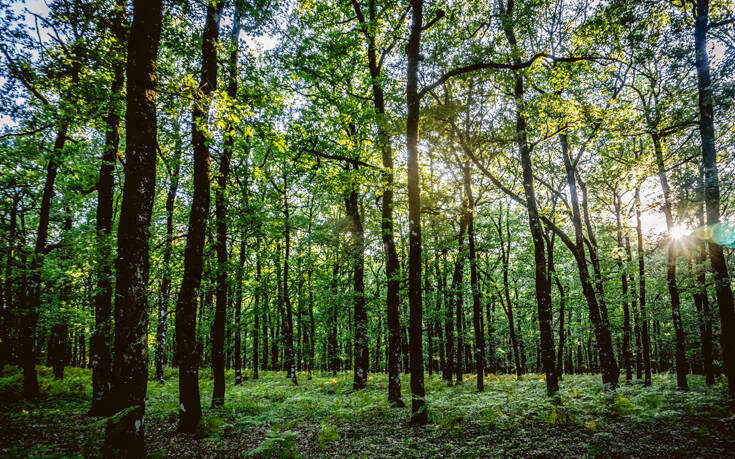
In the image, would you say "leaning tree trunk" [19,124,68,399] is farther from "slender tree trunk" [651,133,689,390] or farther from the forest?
"slender tree trunk" [651,133,689,390]

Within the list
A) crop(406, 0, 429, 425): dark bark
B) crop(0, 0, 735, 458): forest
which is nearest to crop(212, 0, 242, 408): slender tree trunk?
crop(0, 0, 735, 458): forest

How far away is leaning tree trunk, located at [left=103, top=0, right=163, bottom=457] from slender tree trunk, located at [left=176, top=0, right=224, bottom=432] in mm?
2060

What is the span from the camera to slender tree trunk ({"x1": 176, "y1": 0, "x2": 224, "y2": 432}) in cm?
821

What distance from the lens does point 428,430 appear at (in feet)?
25.9

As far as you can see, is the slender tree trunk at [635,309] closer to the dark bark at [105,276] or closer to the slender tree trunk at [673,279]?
the slender tree trunk at [673,279]

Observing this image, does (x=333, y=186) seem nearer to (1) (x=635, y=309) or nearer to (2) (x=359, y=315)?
(2) (x=359, y=315)

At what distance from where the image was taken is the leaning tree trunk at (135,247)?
17.0 ft

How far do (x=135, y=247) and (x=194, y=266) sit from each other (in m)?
3.29

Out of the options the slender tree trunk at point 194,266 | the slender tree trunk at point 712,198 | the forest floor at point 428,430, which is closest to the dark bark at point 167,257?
the slender tree trunk at point 194,266

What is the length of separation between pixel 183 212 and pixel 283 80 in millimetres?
13255

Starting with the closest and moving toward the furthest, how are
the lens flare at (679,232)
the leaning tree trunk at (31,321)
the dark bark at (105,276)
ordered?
the dark bark at (105,276) < the lens flare at (679,232) < the leaning tree trunk at (31,321)

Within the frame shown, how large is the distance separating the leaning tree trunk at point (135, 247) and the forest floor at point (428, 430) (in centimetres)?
53

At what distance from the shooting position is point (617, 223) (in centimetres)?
2098

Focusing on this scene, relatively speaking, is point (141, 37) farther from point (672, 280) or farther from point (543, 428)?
point (672, 280)
